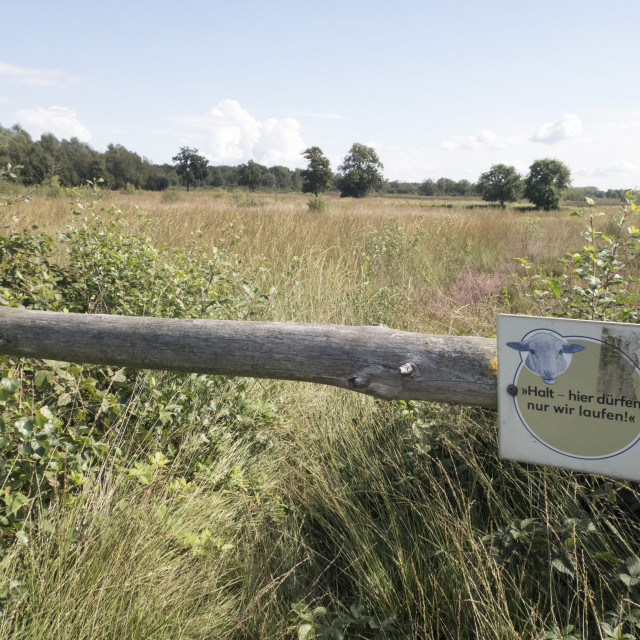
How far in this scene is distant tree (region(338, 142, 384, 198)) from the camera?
6525 cm

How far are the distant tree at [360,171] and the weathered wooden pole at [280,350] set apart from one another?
6592 cm

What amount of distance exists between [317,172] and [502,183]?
2262cm

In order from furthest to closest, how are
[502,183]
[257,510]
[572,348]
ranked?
1. [502,183]
2. [257,510]
3. [572,348]

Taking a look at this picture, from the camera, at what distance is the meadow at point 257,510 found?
1599 mm

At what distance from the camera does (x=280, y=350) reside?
1.66m

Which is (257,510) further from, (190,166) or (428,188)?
(428,188)

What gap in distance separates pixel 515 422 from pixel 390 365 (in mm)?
416

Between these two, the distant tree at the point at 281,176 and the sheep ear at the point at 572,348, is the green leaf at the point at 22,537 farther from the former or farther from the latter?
the distant tree at the point at 281,176

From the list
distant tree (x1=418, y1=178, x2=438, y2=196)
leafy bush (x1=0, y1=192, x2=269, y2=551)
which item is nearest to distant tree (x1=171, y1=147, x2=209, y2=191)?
distant tree (x1=418, y1=178, x2=438, y2=196)

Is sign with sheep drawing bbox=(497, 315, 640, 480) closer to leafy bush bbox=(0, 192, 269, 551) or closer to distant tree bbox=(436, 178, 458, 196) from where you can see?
leafy bush bbox=(0, 192, 269, 551)

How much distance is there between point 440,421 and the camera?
8.42ft

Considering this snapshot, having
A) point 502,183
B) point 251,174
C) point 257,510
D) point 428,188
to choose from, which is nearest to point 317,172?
point 251,174

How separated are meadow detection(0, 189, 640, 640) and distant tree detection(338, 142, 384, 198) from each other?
64.6 meters

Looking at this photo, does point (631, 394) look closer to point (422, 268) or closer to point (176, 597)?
point (176, 597)
